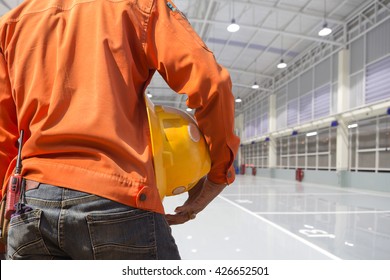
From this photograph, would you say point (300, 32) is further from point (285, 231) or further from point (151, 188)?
point (151, 188)

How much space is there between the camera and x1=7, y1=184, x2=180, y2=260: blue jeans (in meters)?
0.78

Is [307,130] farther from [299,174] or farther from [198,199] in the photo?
[198,199]

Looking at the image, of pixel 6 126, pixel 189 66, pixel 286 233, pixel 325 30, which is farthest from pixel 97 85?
pixel 325 30

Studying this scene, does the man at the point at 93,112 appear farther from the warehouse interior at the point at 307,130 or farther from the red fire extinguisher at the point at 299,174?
the red fire extinguisher at the point at 299,174

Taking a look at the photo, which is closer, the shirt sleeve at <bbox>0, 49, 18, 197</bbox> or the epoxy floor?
the shirt sleeve at <bbox>0, 49, 18, 197</bbox>

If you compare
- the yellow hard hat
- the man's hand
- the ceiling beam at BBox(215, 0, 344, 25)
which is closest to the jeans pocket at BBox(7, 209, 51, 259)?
the yellow hard hat

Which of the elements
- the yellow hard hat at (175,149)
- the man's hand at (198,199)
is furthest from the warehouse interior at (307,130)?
the yellow hard hat at (175,149)

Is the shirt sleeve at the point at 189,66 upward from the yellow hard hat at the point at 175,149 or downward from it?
upward

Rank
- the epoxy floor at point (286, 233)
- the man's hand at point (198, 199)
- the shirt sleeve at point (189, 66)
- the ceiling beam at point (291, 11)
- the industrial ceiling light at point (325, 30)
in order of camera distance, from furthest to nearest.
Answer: the ceiling beam at point (291, 11)
the industrial ceiling light at point (325, 30)
the epoxy floor at point (286, 233)
the man's hand at point (198, 199)
the shirt sleeve at point (189, 66)

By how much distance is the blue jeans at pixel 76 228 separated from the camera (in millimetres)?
783

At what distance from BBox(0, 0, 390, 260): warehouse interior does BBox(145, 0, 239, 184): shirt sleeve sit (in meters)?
2.74

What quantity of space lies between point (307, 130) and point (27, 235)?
1647cm

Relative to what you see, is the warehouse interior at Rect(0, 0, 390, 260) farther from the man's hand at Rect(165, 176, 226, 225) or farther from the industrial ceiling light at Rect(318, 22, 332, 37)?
the man's hand at Rect(165, 176, 226, 225)

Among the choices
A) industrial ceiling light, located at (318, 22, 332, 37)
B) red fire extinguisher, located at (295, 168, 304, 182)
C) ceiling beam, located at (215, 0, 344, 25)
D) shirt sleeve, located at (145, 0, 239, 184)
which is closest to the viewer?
shirt sleeve, located at (145, 0, 239, 184)
